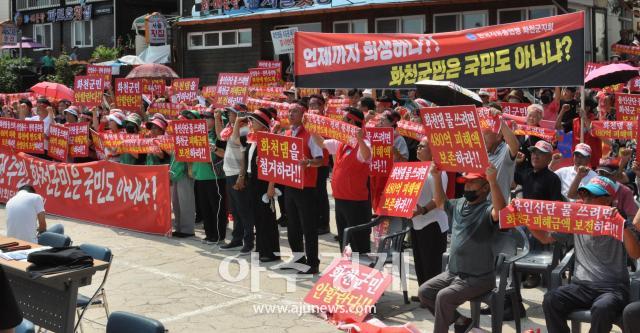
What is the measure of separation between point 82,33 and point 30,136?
2670 cm

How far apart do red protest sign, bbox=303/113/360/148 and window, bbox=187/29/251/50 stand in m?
→ 18.9

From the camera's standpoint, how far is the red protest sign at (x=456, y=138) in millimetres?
6666

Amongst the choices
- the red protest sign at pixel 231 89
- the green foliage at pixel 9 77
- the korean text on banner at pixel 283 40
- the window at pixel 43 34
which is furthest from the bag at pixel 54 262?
the window at pixel 43 34

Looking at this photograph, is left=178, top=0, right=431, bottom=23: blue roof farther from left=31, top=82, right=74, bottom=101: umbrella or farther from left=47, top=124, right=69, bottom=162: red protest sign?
left=47, top=124, right=69, bottom=162: red protest sign

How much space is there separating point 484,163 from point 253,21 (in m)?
21.3

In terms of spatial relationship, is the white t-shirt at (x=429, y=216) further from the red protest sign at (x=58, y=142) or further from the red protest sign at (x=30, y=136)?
the red protest sign at (x=30, y=136)

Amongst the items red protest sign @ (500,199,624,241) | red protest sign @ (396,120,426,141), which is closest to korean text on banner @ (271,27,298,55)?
red protest sign @ (396,120,426,141)

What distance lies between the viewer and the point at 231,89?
15.1 metres

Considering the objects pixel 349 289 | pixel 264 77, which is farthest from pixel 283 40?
pixel 349 289

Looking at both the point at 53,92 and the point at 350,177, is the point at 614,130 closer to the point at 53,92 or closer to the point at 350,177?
the point at 350,177

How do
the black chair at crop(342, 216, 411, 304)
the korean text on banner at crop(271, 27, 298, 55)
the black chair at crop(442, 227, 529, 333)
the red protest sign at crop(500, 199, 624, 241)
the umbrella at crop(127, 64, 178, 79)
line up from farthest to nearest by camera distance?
the umbrella at crop(127, 64, 178, 79) < the korean text on banner at crop(271, 27, 298, 55) < the black chair at crop(342, 216, 411, 304) < the black chair at crop(442, 227, 529, 333) < the red protest sign at crop(500, 199, 624, 241)

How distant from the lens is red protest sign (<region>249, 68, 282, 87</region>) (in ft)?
59.8

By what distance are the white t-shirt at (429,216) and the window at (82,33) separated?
111 feet

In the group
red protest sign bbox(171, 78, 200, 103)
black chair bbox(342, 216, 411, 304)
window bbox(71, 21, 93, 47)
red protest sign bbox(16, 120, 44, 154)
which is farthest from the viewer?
window bbox(71, 21, 93, 47)
